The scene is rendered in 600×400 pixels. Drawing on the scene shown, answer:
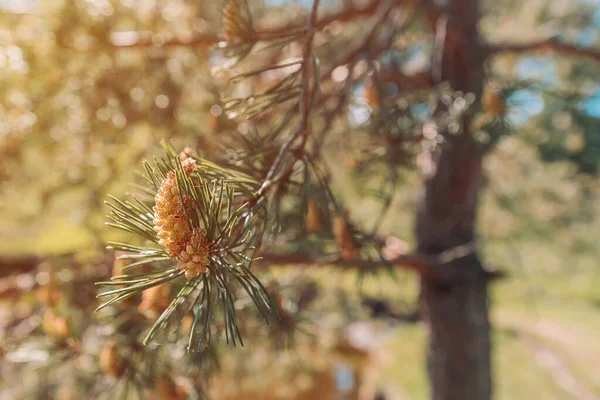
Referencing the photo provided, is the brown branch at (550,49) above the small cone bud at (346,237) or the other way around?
above

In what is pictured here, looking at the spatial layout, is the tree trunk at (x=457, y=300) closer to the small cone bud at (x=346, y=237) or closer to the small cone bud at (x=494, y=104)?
the small cone bud at (x=494, y=104)

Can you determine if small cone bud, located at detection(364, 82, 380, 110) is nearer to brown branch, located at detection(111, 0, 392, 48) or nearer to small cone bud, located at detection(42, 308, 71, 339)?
brown branch, located at detection(111, 0, 392, 48)

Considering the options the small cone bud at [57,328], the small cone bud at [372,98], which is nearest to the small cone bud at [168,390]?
the small cone bud at [57,328]

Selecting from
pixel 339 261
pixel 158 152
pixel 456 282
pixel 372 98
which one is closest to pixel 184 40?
pixel 158 152

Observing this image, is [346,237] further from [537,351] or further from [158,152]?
[537,351]

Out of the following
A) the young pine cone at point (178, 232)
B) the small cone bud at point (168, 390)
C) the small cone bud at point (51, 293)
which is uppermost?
the young pine cone at point (178, 232)

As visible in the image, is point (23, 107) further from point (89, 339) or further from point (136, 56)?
point (89, 339)

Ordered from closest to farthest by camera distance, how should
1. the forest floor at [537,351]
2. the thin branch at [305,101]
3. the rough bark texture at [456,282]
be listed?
1. the thin branch at [305,101]
2. the rough bark texture at [456,282]
3. the forest floor at [537,351]

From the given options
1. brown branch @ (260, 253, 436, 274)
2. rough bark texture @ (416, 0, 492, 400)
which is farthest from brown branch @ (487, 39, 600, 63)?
brown branch @ (260, 253, 436, 274)
